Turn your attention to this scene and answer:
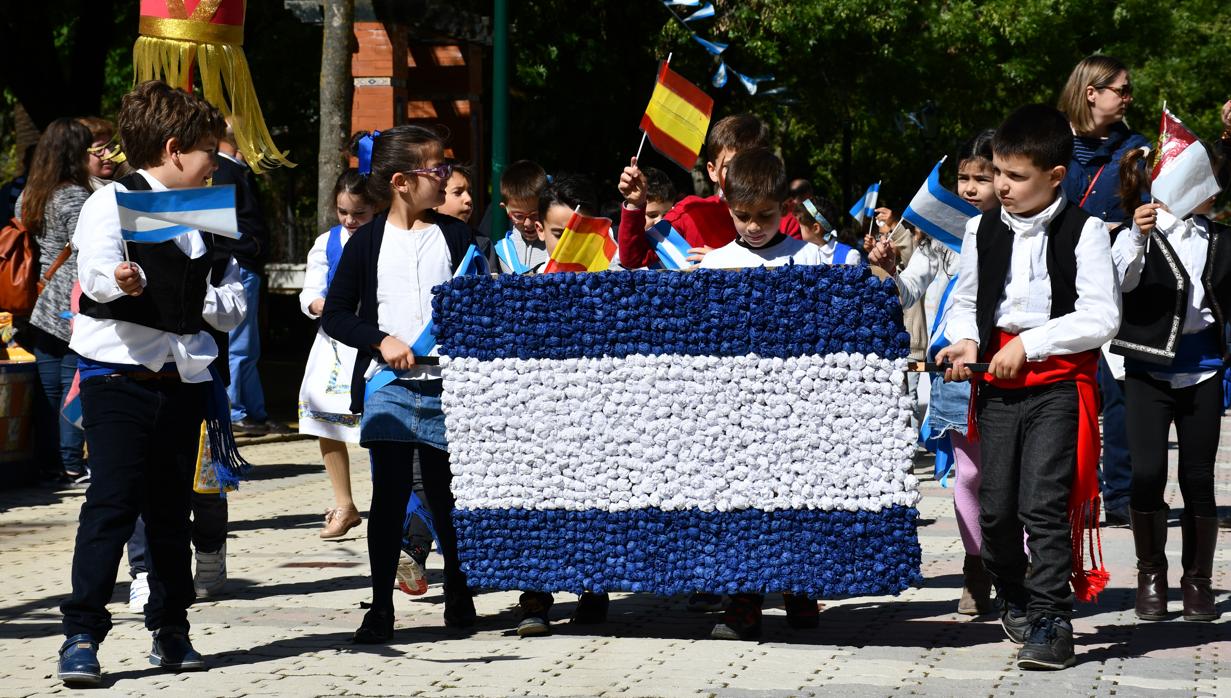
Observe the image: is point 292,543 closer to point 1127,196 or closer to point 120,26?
point 1127,196

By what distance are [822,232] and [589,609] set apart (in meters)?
3.08

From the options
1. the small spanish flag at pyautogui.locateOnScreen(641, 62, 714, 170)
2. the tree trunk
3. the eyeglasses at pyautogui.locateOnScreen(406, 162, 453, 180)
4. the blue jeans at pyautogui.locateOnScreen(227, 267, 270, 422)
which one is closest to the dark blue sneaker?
the eyeglasses at pyautogui.locateOnScreen(406, 162, 453, 180)

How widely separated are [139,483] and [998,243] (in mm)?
2914

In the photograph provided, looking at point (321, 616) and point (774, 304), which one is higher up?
point (774, 304)

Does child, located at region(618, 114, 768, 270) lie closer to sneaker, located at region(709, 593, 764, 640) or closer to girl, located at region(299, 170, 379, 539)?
sneaker, located at region(709, 593, 764, 640)

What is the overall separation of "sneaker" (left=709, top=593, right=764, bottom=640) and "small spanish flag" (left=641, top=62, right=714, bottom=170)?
161cm

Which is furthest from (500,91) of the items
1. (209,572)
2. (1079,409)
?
(1079,409)

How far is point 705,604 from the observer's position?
21.7 feet

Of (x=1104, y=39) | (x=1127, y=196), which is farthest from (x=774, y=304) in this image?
(x=1104, y=39)

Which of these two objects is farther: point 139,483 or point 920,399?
point 920,399

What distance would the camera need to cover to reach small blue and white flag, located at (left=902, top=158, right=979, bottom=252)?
6223mm

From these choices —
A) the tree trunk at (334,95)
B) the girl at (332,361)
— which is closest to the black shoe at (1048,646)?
the girl at (332,361)

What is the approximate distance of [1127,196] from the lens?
6.32 m

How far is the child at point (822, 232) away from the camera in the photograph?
5.95m
